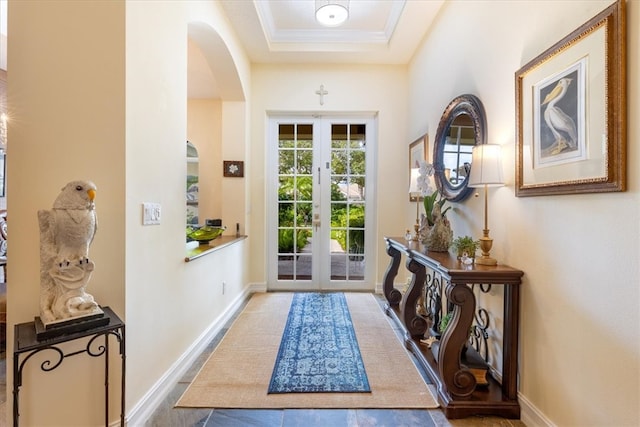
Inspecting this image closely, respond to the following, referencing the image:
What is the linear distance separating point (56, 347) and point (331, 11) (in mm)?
3042

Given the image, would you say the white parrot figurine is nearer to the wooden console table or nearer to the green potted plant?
the wooden console table

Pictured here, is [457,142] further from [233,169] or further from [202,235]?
[233,169]

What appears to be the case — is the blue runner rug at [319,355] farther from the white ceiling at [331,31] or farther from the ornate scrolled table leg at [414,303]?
the white ceiling at [331,31]

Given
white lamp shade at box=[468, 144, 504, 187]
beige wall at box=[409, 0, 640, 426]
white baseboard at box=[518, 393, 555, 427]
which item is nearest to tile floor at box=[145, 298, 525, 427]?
white baseboard at box=[518, 393, 555, 427]

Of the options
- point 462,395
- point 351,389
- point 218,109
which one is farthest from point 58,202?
point 218,109

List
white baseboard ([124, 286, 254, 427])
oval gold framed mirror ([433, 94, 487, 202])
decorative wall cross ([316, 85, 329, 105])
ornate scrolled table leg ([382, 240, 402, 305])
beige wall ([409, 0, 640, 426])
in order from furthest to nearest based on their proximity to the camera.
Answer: decorative wall cross ([316, 85, 329, 105]) → ornate scrolled table leg ([382, 240, 402, 305]) → oval gold framed mirror ([433, 94, 487, 202]) → white baseboard ([124, 286, 254, 427]) → beige wall ([409, 0, 640, 426])

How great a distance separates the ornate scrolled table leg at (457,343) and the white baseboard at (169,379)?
5.50 ft

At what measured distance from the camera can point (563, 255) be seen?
1386 mm

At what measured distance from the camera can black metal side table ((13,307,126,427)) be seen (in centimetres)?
113

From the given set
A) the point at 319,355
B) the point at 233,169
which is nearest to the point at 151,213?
the point at 319,355

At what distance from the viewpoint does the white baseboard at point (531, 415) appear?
150 centimetres

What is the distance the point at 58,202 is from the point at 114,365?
848mm

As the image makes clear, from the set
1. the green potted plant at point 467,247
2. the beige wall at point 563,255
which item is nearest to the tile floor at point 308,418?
the beige wall at point 563,255

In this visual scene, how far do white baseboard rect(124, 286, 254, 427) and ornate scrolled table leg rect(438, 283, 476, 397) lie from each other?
1676 mm
